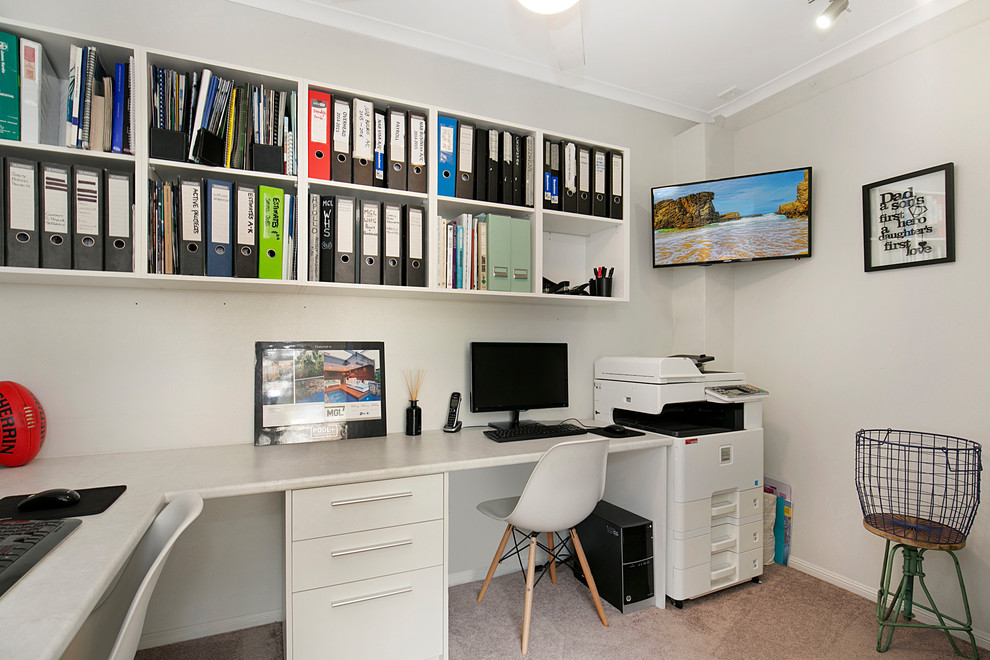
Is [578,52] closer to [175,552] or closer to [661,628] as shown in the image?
[661,628]

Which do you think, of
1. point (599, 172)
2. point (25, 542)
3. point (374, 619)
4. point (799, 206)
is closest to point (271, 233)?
point (25, 542)

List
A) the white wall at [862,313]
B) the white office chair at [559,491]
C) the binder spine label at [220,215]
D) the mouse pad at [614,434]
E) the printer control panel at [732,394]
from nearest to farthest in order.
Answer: the binder spine label at [220,215] → the white office chair at [559,491] → the white wall at [862,313] → the mouse pad at [614,434] → the printer control panel at [732,394]

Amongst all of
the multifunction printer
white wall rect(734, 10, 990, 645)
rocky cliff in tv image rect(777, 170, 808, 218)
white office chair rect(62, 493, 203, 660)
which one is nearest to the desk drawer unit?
white office chair rect(62, 493, 203, 660)

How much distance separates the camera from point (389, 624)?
67.7 inches

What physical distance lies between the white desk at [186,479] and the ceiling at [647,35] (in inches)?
69.7

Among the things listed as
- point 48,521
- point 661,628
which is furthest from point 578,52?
point 661,628

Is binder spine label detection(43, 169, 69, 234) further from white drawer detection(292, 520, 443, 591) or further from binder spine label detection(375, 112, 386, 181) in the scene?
white drawer detection(292, 520, 443, 591)

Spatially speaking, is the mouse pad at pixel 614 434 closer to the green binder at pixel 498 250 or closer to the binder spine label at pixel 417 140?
the green binder at pixel 498 250

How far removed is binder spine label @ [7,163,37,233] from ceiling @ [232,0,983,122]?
1.15 meters

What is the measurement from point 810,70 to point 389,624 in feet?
10.9

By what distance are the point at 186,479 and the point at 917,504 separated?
2771 mm

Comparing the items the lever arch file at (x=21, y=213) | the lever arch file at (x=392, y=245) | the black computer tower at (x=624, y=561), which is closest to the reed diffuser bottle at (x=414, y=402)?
the lever arch file at (x=392, y=245)

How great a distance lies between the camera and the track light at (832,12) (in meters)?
1.81

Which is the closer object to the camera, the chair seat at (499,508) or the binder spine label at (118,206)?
the binder spine label at (118,206)
